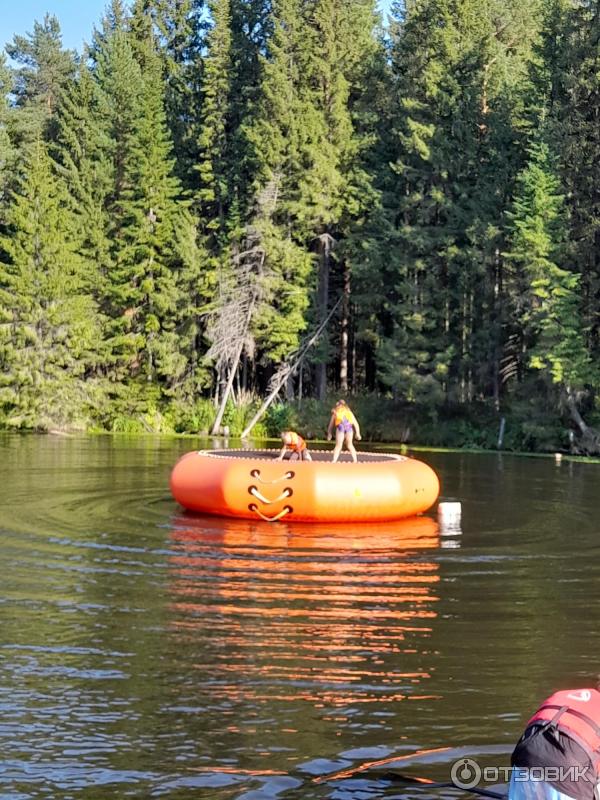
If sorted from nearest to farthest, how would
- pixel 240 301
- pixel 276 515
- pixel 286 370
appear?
pixel 276 515, pixel 240 301, pixel 286 370

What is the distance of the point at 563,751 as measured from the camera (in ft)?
17.6

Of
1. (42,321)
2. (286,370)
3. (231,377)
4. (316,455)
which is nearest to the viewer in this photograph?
(316,455)

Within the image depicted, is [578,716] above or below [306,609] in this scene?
above

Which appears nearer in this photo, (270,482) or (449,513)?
(270,482)

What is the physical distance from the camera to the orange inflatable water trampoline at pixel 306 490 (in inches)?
727

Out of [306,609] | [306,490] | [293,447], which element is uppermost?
[293,447]

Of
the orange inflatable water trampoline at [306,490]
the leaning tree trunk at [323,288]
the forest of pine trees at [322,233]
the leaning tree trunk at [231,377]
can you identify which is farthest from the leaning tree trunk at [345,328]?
the orange inflatable water trampoline at [306,490]

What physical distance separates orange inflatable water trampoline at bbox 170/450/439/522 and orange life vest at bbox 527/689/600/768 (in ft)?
42.3

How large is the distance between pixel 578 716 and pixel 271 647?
561 centimetres

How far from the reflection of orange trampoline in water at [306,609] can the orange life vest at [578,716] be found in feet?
12.6

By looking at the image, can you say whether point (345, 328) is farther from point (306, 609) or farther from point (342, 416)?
point (306, 609)

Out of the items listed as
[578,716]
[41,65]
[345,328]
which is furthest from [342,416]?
[41,65]

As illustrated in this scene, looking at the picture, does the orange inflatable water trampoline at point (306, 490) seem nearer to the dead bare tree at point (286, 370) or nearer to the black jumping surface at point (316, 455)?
the black jumping surface at point (316, 455)

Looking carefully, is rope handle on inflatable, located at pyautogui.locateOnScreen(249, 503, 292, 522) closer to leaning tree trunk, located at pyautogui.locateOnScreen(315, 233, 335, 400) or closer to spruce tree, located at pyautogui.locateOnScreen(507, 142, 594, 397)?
spruce tree, located at pyautogui.locateOnScreen(507, 142, 594, 397)
